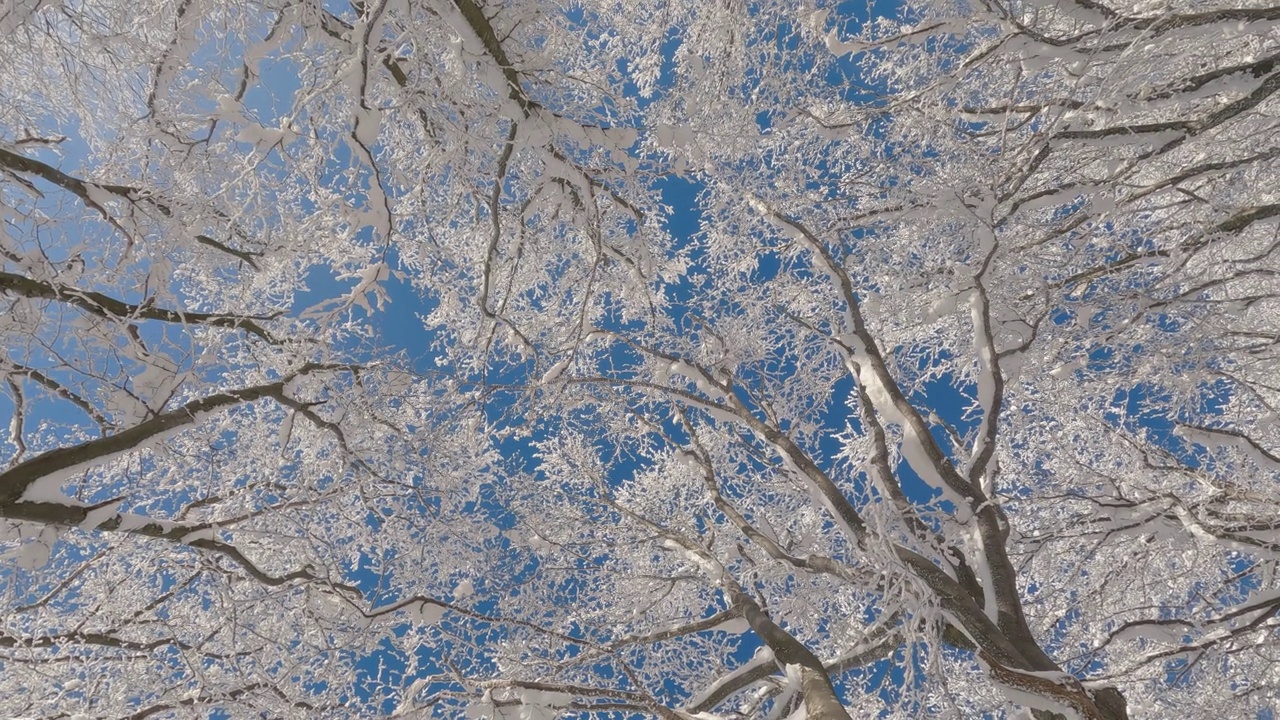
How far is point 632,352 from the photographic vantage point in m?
5.76

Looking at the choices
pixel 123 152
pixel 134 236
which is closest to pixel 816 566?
pixel 134 236

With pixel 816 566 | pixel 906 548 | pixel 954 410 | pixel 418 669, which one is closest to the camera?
pixel 906 548

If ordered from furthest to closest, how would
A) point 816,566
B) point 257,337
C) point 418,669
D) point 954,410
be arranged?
point 954,410 → point 418,669 → point 257,337 → point 816,566

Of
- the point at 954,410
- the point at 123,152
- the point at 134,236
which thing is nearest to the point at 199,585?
the point at 134,236

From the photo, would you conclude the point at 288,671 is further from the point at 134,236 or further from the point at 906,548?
the point at 906,548

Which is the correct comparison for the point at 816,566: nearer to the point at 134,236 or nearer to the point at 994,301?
the point at 994,301

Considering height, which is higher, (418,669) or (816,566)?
(418,669)

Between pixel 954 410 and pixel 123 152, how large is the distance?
717 cm

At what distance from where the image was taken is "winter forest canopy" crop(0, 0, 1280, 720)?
2.93m

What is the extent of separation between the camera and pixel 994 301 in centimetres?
436

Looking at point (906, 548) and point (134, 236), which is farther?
point (134, 236)

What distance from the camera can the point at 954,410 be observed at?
6320mm

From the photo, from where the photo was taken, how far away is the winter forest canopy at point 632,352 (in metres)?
2.93

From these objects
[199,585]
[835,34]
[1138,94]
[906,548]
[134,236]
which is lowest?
[906,548]
